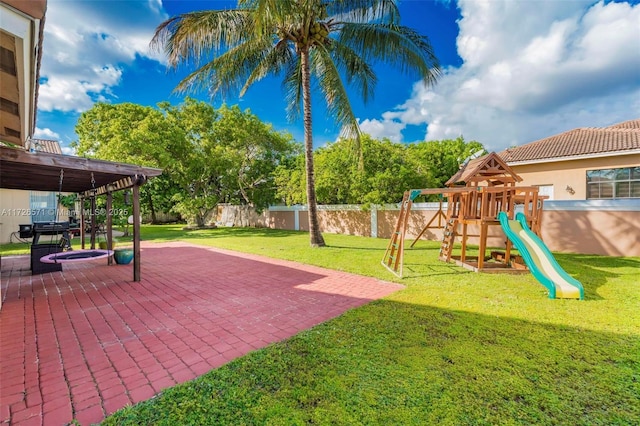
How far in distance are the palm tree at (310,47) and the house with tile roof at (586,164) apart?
7753 millimetres

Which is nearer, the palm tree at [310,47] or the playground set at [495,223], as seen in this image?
the playground set at [495,223]

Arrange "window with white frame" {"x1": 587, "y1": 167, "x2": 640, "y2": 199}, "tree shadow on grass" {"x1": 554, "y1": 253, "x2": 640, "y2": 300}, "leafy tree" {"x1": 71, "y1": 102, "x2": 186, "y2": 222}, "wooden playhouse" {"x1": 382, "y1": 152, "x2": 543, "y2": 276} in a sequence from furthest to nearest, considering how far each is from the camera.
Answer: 1. "leafy tree" {"x1": 71, "y1": 102, "x2": 186, "y2": 222}
2. "window with white frame" {"x1": 587, "y1": 167, "x2": 640, "y2": 199}
3. "wooden playhouse" {"x1": 382, "y1": 152, "x2": 543, "y2": 276}
4. "tree shadow on grass" {"x1": 554, "y1": 253, "x2": 640, "y2": 300}

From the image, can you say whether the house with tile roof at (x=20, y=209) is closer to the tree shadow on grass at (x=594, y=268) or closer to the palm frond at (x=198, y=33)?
the palm frond at (x=198, y=33)

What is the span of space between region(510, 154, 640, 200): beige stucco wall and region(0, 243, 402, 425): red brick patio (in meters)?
12.1

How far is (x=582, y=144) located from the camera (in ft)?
41.7

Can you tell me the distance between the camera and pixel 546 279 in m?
5.07

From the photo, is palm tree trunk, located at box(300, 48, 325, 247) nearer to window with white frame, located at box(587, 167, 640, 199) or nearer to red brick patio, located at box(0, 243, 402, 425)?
red brick patio, located at box(0, 243, 402, 425)

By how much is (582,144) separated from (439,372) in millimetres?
15482

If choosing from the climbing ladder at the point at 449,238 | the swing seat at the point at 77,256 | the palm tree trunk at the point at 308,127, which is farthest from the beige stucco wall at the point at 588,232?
the swing seat at the point at 77,256

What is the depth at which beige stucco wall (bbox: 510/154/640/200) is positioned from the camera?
37.8 feet

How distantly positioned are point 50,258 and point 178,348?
430 centimetres

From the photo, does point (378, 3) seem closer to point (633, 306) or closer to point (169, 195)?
point (633, 306)

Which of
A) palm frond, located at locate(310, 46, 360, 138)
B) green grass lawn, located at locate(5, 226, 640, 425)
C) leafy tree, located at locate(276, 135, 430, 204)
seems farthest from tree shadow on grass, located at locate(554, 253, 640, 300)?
palm frond, located at locate(310, 46, 360, 138)

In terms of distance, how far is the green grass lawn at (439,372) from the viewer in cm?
213
